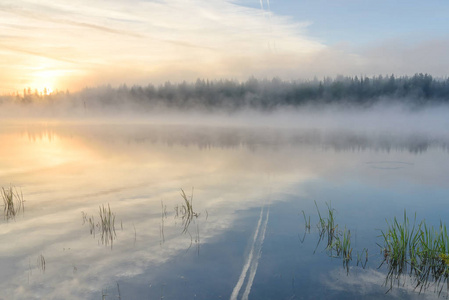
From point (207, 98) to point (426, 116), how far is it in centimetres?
10323

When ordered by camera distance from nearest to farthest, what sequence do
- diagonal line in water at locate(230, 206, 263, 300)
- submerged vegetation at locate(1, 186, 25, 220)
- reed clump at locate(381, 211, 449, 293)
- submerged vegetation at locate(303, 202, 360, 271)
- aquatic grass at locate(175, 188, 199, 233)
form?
diagonal line in water at locate(230, 206, 263, 300) → reed clump at locate(381, 211, 449, 293) → submerged vegetation at locate(303, 202, 360, 271) → aquatic grass at locate(175, 188, 199, 233) → submerged vegetation at locate(1, 186, 25, 220)

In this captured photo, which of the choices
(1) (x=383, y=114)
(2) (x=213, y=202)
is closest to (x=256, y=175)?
(2) (x=213, y=202)

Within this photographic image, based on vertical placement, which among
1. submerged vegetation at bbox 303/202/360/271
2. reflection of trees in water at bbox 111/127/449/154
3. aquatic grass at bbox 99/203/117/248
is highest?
aquatic grass at bbox 99/203/117/248

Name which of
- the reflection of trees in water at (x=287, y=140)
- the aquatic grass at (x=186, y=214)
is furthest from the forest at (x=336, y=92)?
the aquatic grass at (x=186, y=214)

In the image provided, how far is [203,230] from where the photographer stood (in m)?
13.6

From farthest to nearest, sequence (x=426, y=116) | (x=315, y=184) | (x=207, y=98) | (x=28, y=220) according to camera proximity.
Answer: (x=207, y=98)
(x=426, y=116)
(x=315, y=184)
(x=28, y=220)

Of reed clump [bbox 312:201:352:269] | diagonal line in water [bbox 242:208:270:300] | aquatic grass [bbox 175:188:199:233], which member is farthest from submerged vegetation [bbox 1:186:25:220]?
→ reed clump [bbox 312:201:352:269]

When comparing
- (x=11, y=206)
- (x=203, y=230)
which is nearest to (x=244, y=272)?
(x=203, y=230)

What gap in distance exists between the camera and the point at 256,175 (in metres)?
26.8

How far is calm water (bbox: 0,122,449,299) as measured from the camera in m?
9.41

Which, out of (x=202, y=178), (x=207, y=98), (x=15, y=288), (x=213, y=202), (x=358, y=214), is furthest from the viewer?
(x=207, y=98)

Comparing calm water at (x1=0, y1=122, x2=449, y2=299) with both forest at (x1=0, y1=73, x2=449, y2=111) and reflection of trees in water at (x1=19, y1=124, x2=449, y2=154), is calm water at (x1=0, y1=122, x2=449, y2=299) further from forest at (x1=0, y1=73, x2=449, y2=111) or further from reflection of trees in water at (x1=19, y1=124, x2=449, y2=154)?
forest at (x1=0, y1=73, x2=449, y2=111)

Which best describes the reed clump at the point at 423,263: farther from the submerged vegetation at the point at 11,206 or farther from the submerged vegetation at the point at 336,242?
the submerged vegetation at the point at 11,206

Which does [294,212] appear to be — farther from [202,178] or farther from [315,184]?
[202,178]
